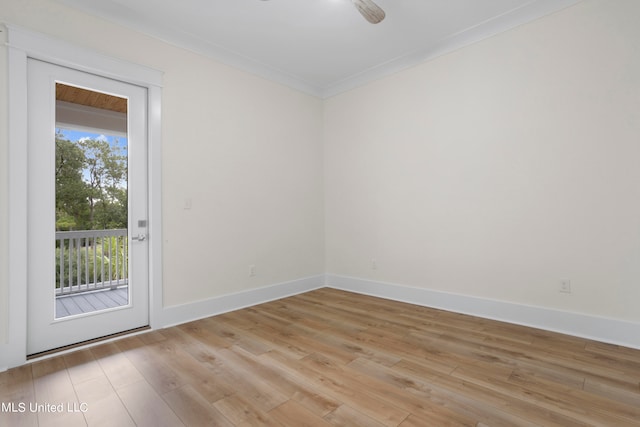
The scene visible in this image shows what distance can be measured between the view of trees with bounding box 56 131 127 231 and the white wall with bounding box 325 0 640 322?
2.74m

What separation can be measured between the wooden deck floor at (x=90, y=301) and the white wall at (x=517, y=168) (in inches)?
108

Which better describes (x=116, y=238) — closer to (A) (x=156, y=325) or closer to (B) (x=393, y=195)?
(A) (x=156, y=325)

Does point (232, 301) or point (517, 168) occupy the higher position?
point (517, 168)

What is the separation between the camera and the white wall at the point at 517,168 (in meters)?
2.50

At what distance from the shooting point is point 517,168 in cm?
296

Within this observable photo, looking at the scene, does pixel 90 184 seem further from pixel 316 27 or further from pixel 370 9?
pixel 370 9

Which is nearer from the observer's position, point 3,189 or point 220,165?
A: point 3,189

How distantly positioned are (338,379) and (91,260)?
2.27 m

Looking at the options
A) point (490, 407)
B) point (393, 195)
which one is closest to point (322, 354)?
point (490, 407)

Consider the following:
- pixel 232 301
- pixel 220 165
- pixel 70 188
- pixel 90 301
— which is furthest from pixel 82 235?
pixel 232 301

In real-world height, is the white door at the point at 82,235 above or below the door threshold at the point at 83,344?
above

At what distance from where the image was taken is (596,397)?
5.90ft

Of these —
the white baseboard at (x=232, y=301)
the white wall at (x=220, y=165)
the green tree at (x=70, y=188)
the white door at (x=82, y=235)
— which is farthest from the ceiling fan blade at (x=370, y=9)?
the white baseboard at (x=232, y=301)

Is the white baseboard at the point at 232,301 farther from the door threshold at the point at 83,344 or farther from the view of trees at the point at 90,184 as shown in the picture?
the view of trees at the point at 90,184
